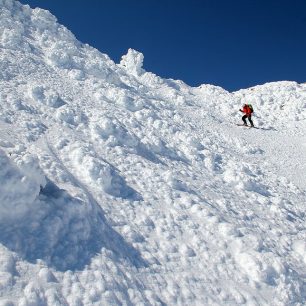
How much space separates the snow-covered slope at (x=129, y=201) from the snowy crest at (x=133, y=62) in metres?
8.86

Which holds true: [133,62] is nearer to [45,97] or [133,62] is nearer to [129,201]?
[45,97]

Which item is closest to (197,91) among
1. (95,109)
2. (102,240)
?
(95,109)

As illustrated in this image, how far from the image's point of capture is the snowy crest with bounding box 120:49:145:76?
2667cm

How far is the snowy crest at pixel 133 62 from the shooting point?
26672 mm

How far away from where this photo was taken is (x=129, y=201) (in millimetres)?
8695

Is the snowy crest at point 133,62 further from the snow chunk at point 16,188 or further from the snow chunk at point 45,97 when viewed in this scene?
the snow chunk at point 16,188

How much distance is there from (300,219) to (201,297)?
18.3ft

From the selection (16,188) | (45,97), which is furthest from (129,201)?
(45,97)

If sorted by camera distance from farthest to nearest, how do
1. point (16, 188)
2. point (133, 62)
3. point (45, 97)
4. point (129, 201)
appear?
point (133, 62) < point (45, 97) < point (129, 201) < point (16, 188)

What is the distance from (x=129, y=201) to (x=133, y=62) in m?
20.6

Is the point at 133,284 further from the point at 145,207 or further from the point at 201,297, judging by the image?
the point at 145,207

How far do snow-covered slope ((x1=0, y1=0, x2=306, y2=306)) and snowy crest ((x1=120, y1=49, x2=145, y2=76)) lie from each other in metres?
8.86

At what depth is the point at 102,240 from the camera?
22.6 ft

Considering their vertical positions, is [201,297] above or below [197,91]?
below
